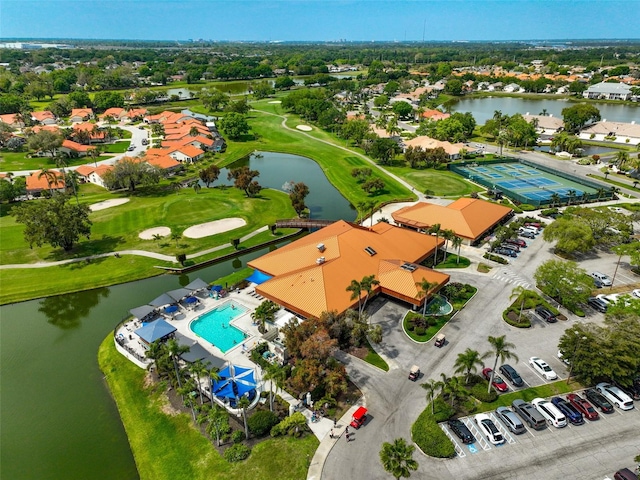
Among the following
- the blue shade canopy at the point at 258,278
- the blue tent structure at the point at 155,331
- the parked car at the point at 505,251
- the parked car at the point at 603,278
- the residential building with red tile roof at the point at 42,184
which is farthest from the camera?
the residential building with red tile roof at the point at 42,184

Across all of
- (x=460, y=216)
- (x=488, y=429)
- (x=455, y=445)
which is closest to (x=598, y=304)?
(x=460, y=216)

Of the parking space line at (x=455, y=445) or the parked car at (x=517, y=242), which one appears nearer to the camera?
the parking space line at (x=455, y=445)

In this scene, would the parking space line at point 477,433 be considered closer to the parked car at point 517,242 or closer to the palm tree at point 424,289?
the palm tree at point 424,289

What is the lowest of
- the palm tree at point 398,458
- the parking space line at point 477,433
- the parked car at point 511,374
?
the parked car at point 511,374

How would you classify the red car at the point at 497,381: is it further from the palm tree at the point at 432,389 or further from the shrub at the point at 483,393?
the palm tree at the point at 432,389

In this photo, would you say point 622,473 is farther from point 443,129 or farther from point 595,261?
point 443,129

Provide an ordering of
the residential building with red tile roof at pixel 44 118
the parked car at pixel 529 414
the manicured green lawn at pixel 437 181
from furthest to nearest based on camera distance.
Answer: the residential building with red tile roof at pixel 44 118, the manicured green lawn at pixel 437 181, the parked car at pixel 529 414

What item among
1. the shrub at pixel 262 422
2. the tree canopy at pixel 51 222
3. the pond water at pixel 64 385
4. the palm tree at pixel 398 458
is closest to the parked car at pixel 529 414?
the palm tree at pixel 398 458

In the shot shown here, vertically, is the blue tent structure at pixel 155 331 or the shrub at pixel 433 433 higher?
the blue tent structure at pixel 155 331
